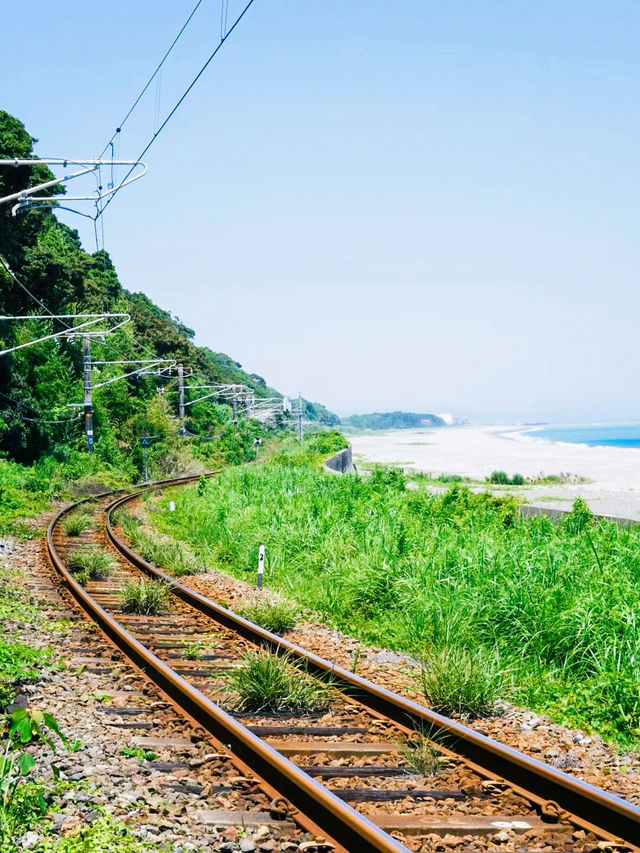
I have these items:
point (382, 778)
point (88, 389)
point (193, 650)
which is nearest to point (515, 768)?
point (382, 778)

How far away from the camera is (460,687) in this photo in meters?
7.53

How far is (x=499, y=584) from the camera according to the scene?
1073 cm

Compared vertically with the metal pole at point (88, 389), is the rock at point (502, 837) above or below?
below

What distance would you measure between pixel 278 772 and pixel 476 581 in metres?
6.10

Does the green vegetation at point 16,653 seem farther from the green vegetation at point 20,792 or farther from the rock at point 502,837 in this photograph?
the rock at point 502,837

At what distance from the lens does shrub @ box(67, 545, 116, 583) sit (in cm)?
1493

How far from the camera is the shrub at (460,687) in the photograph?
24.6ft

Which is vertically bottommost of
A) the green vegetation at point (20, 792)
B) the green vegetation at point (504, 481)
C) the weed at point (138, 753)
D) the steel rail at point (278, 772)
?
the green vegetation at point (504, 481)

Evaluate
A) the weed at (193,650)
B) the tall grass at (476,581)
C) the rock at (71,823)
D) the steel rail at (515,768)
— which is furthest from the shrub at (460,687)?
the rock at (71,823)

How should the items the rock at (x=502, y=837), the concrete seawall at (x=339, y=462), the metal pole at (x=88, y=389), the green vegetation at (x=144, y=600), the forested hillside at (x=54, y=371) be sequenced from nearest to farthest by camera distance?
1. the rock at (x=502, y=837)
2. the green vegetation at (x=144, y=600)
3. the forested hillside at (x=54, y=371)
4. the metal pole at (x=88, y=389)
5. the concrete seawall at (x=339, y=462)

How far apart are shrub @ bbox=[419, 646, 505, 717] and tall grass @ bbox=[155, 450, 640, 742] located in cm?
17

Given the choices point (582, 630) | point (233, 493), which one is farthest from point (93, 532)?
point (582, 630)

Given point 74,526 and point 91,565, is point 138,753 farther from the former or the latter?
point 74,526

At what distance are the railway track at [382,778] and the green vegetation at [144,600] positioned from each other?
2985 mm
